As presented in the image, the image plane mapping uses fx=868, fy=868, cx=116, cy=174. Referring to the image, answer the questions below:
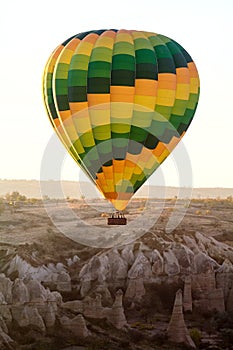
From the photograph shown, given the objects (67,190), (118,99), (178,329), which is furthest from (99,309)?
(118,99)

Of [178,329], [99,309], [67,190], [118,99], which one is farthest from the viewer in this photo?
[67,190]

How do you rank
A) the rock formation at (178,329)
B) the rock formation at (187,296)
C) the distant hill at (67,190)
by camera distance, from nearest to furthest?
the rock formation at (178,329)
the rock formation at (187,296)
the distant hill at (67,190)

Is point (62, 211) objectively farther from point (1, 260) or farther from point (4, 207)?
point (1, 260)

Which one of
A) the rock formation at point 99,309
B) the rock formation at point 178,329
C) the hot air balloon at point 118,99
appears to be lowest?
the rock formation at point 178,329

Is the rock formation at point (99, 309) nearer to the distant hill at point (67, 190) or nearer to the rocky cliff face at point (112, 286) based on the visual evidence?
the rocky cliff face at point (112, 286)

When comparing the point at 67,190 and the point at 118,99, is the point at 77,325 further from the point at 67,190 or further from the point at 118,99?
the point at 118,99

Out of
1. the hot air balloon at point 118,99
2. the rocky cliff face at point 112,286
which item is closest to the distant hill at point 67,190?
the rocky cliff face at point 112,286
